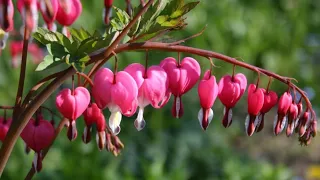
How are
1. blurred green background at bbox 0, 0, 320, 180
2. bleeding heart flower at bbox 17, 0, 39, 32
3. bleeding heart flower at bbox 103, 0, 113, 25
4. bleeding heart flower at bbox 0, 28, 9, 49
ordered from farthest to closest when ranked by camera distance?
blurred green background at bbox 0, 0, 320, 180, bleeding heart flower at bbox 103, 0, 113, 25, bleeding heart flower at bbox 0, 28, 9, 49, bleeding heart flower at bbox 17, 0, 39, 32

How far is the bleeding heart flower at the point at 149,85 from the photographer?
1230 mm

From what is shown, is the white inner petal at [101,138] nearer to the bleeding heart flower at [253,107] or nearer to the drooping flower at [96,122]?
the drooping flower at [96,122]

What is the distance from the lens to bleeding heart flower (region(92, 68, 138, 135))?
120 centimetres

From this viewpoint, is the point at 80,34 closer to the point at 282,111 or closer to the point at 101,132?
the point at 101,132

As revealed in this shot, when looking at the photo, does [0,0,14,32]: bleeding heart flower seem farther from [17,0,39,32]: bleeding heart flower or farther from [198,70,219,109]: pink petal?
[198,70,219,109]: pink petal

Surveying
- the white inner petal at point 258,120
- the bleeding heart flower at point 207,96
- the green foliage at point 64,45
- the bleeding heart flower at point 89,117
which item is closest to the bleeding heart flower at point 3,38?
the green foliage at point 64,45

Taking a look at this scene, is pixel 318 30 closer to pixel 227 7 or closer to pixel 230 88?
pixel 227 7

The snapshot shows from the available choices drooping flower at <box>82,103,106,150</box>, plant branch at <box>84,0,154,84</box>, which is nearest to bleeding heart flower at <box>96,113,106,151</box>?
drooping flower at <box>82,103,106,150</box>

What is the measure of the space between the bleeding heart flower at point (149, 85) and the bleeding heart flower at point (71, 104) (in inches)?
3.9

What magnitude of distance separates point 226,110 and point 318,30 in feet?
16.2

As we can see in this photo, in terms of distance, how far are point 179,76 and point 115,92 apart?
0.38 ft

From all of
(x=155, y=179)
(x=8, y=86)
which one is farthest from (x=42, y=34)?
(x=8, y=86)

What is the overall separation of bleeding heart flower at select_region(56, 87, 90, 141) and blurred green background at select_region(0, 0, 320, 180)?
4.93ft

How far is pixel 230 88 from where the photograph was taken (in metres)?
1.26
